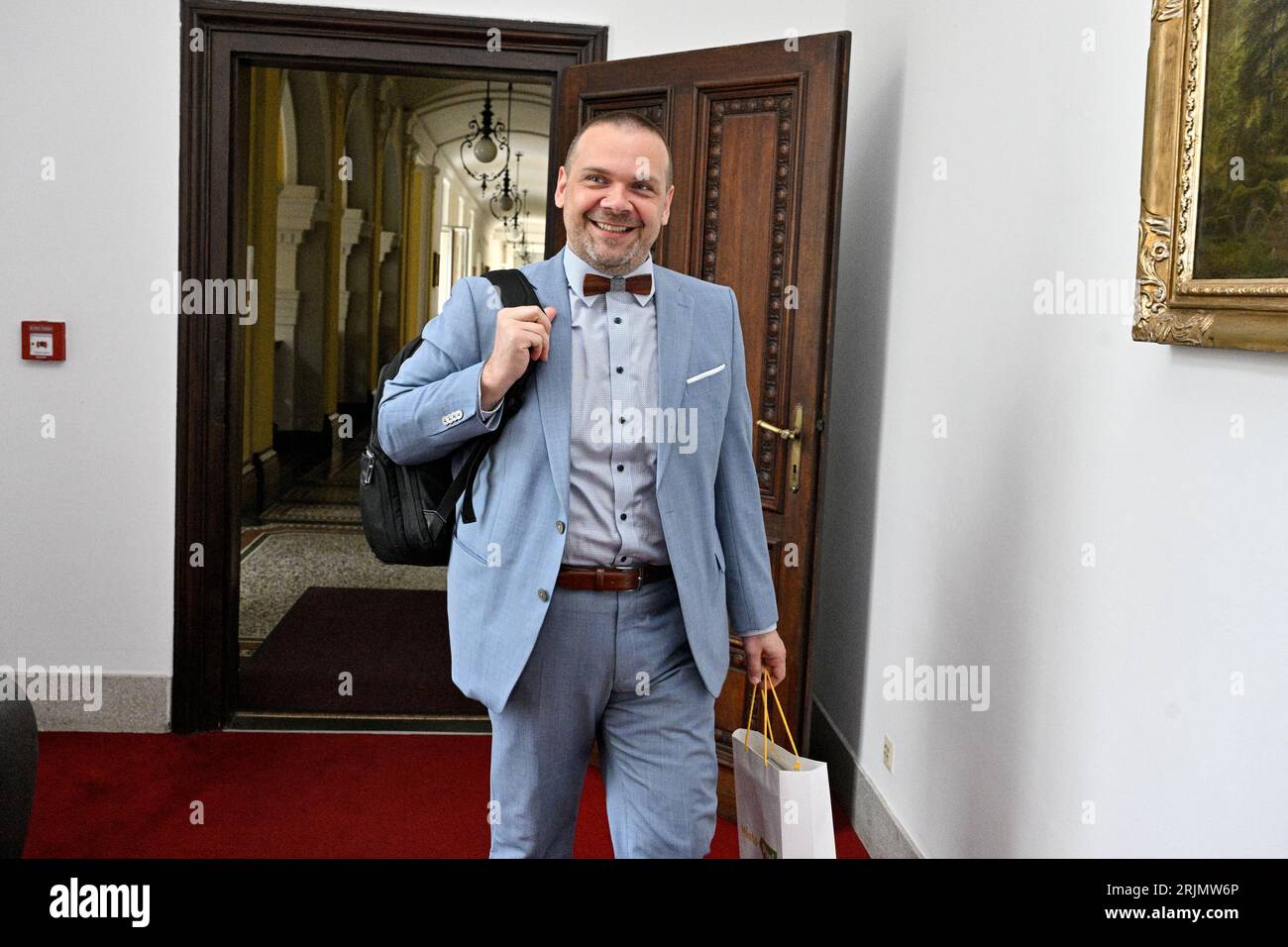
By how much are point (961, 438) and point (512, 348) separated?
148 cm

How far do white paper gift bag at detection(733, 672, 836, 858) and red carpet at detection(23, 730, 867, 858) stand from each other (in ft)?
4.40

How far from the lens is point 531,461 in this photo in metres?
2.16

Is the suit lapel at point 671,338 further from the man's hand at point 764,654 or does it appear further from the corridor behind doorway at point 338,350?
the corridor behind doorway at point 338,350

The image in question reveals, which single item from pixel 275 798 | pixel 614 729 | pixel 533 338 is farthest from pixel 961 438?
pixel 275 798

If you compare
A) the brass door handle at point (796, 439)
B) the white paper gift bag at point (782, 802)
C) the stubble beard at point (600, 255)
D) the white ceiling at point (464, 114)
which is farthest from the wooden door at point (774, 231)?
the white ceiling at point (464, 114)

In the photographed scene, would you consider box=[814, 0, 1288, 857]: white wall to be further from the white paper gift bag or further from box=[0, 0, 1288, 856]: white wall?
the white paper gift bag

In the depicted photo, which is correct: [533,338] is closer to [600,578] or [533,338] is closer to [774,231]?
[600,578]

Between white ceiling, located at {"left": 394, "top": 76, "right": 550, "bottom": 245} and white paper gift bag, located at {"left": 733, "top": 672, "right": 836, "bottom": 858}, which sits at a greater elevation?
white ceiling, located at {"left": 394, "top": 76, "right": 550, "bottom": 245}

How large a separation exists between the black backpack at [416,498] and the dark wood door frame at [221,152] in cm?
259

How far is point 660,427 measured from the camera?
2184mm

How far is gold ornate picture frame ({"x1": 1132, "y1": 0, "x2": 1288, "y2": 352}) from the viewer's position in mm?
1660

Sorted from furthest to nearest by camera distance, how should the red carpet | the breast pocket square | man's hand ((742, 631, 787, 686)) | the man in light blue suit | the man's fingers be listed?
the red carpet < man's hand ((742, 631, 787, 686)) < the breast pocket square < the man in light blue suit < the man's fingers

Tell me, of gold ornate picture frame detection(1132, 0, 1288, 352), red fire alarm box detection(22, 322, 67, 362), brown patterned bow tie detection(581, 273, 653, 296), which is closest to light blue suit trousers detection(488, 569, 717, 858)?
brown patterned bow tie detection(581, 273, 653, 296)

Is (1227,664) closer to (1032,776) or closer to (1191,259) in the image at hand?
(1191,259)
